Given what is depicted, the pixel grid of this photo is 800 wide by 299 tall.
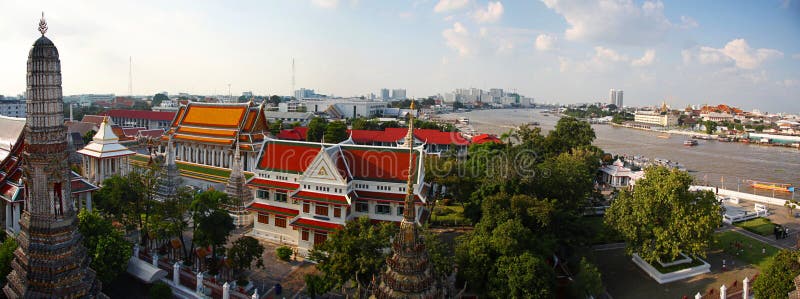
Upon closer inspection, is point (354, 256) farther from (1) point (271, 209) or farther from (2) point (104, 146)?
(2) point (104, 146)

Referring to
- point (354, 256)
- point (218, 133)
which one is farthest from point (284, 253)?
point (218, 133)

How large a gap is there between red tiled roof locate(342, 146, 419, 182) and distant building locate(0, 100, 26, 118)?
92261mm

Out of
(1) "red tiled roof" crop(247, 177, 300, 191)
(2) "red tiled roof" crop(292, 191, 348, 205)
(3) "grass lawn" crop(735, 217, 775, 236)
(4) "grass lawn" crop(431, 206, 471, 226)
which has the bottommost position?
(3) "grass lawn" crop(735, 217, 775, 236)

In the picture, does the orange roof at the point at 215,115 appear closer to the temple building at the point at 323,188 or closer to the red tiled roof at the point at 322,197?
the temple building at the point at 323,188

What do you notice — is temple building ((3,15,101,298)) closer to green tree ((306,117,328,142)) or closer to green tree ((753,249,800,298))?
green tree ((753,249,800,298))

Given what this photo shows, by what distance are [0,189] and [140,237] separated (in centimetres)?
689

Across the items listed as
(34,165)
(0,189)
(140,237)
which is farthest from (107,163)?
(34,165)

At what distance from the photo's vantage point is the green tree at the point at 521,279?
50.1 feet

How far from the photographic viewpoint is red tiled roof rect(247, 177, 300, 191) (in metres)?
23.2

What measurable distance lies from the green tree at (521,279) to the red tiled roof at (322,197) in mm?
8198

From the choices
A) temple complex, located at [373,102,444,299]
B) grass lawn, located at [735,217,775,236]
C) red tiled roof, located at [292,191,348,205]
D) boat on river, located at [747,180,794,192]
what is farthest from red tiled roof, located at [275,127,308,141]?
boat on river, located at [747,180,794,192]

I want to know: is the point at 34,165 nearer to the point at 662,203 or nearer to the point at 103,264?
the point at 103,264

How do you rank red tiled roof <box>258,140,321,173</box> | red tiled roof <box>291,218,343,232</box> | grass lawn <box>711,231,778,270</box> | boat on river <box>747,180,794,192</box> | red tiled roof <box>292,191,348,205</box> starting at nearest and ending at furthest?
red tiled roof <box>291,218,343,232</box> < red tiled roof <box>292,191,348,205</box> < grass lawn <box>711,231,778,270</box> < red tiled roof <box>258,140,321,173</box> < boat on river <box>747,180,794,192</box>

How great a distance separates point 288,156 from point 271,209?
2911 mm
